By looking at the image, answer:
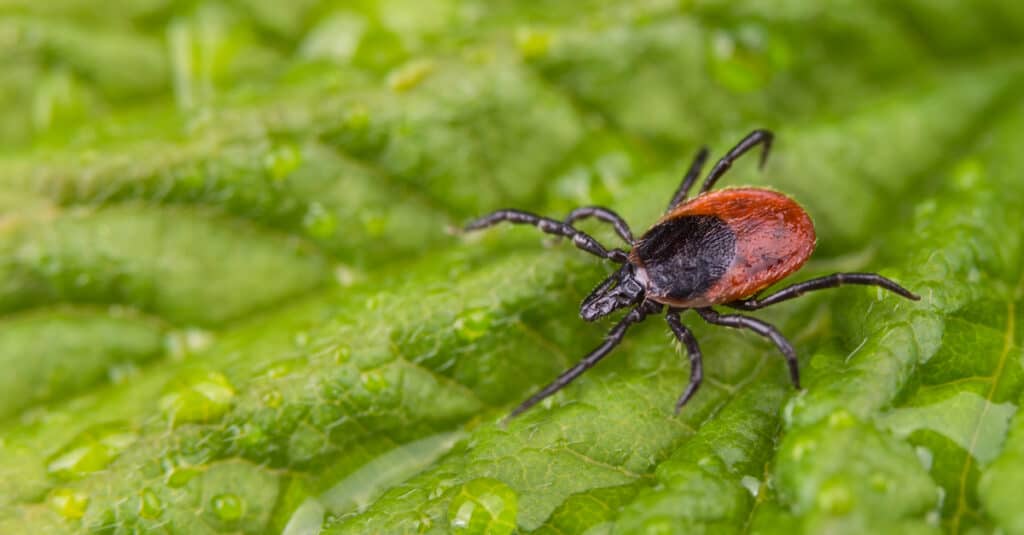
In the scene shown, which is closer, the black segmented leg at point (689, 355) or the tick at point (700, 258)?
the black segmented leg at point (689, 355)

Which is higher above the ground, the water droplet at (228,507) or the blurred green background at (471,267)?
the blurred green background at (471,267)

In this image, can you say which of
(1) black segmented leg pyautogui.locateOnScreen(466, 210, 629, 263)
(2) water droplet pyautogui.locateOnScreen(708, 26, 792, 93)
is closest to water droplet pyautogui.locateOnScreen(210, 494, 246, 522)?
(1) black segmented leg pyautogui.locateOnScreen(466, 210, 629, 263)

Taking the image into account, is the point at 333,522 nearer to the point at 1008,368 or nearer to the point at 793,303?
the point at 793,303

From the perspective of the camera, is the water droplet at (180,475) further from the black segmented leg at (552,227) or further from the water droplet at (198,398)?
the black segmented leg at (552,227)

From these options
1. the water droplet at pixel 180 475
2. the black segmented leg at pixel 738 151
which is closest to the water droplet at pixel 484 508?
the water droplet at pixel 180 475

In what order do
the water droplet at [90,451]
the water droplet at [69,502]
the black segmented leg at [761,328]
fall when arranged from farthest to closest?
the water droplet at [90,451] → the black segmented leg at [761,328] → the water droplet at [69,502]

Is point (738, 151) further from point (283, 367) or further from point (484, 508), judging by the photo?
point (283, 367)
